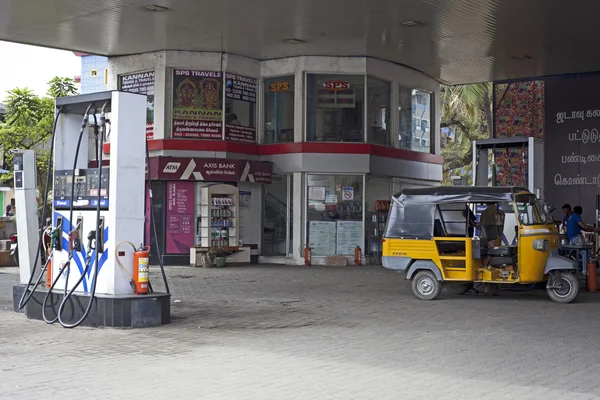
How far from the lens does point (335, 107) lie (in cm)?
2339

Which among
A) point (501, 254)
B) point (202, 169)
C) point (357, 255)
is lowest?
point (357, 255)

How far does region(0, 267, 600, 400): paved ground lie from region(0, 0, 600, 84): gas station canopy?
6962mm

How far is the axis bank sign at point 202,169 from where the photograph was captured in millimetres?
21922

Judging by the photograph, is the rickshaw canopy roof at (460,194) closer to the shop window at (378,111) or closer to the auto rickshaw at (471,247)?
the auto rickshaw at (471,247)

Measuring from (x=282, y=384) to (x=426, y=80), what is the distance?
798 inches

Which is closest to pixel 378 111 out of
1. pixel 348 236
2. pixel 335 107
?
pixel 335 107

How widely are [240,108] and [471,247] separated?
11.2 metres

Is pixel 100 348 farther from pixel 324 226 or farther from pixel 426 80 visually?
pixel 426 80

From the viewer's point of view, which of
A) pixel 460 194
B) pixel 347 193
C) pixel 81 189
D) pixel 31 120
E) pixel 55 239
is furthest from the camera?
pixel 31 120

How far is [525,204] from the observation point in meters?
13.8

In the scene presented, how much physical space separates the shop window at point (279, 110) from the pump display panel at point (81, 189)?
40.3 ft

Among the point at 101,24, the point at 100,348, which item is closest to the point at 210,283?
the point at 101,24

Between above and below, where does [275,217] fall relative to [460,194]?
below

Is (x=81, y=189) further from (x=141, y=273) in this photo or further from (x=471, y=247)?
(x=471, y=247)
